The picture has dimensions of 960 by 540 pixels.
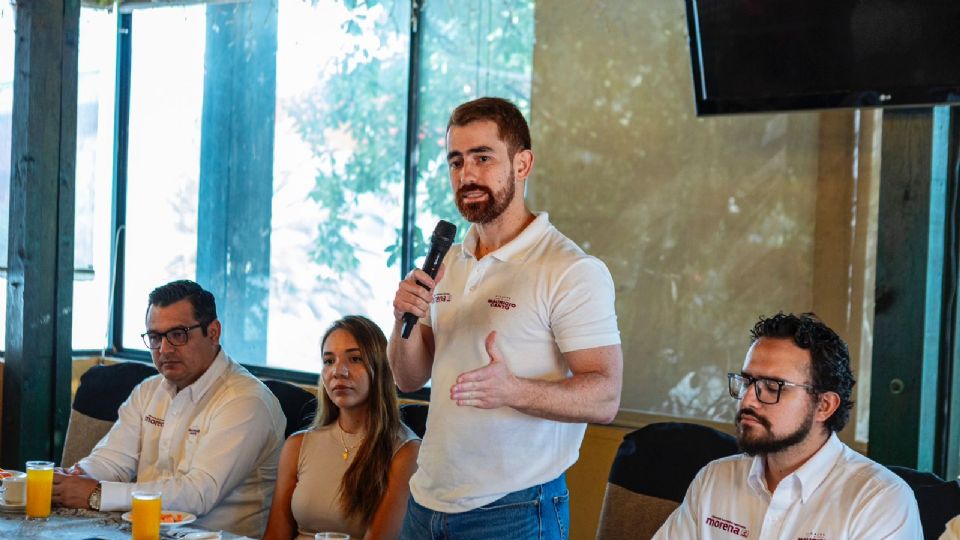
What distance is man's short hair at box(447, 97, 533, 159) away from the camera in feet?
7.86

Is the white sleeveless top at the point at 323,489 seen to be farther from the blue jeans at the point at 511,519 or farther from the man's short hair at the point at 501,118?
the man's short hair at the point at 501,118

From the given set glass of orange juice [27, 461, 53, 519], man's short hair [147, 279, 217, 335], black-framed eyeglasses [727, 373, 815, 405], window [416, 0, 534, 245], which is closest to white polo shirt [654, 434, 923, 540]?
black-framed eyeglasses [727, 373, 815, 405]

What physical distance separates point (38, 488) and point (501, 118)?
1508mm

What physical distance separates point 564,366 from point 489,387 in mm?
346

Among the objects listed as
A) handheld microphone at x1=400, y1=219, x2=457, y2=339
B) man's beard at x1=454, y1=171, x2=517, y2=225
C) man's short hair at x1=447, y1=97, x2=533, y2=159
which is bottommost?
handheld microphone at x1=400, y1=219, x2=457, y2=339

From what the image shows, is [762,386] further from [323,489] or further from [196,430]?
[196,430]

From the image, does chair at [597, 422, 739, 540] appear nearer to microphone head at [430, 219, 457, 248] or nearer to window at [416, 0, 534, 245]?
microphone head at [430, 219, 457, 248]

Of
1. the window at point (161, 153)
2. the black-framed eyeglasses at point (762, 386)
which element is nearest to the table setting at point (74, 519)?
the black-framed eyeglasses at point (762, 386)

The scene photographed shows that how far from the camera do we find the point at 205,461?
322cm

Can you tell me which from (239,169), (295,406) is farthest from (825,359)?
(239,169)

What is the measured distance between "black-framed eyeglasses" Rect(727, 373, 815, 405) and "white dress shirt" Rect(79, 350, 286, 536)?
1.61m

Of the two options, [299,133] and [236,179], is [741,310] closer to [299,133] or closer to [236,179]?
[299,133]

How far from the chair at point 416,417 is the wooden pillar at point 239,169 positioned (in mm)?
1771

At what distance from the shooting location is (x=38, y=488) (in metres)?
2.79
